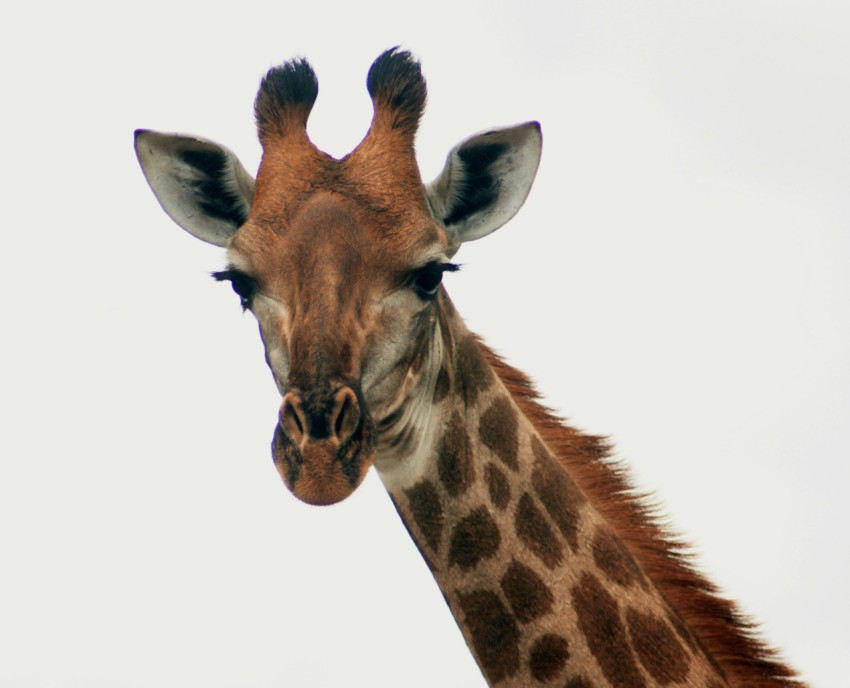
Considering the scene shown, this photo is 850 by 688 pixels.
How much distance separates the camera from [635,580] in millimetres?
9219

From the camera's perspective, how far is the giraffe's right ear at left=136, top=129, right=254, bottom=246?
972 cm

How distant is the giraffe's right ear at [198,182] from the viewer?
972 centimetres

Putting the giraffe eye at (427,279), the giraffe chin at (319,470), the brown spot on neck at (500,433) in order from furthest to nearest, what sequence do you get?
the brown spot on neck at (500,433) → the giraffe eye at (427,279) → the giraffe chin at (319,470)

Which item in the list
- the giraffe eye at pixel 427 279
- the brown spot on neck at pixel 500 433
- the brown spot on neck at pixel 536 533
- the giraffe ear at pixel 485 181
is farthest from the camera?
the giraffe ear at pixel 485 181

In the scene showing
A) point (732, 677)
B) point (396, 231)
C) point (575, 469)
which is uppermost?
point (396, 231)

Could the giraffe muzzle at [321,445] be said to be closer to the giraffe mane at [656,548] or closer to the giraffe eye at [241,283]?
the giraffe eye at [241,283]

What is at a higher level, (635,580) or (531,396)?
(531,396)

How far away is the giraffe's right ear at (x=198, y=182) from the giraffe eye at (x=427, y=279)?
1.66 metres

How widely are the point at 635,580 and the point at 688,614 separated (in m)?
0.54

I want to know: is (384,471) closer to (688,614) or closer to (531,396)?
(531,396)

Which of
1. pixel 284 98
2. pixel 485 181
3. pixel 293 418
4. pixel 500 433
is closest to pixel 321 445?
pixel 293 418

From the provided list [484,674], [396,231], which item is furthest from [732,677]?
[396,231]

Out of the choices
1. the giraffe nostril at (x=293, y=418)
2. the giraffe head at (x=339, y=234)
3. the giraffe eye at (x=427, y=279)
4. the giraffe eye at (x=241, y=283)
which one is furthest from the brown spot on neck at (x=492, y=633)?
the giraffe eye at (x=241, y=283)

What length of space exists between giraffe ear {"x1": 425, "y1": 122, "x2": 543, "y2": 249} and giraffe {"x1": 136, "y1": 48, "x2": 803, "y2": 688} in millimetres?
14
